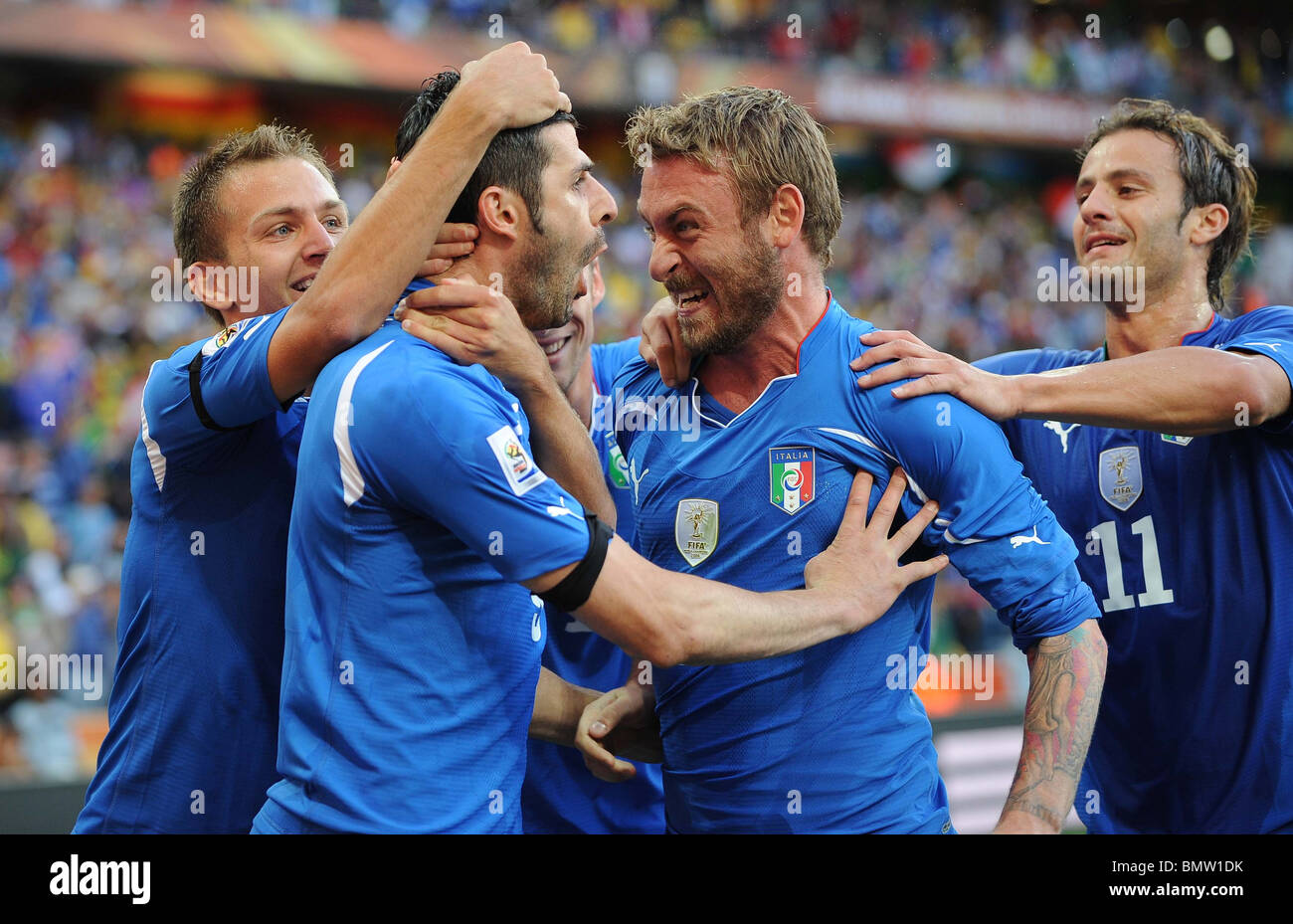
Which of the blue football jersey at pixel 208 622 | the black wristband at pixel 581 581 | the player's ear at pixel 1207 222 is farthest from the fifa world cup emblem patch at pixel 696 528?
the player's ear at pixel 1207 222

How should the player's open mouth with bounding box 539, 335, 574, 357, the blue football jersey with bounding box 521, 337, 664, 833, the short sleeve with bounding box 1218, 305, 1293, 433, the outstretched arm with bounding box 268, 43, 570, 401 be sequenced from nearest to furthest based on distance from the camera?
the outstretched arm with bounding box 268, 43, 570, 401 < the short sleeve with bounding box 1218, 305, 1293, 433 < the blue football jersey with bounding box 521, 337, 664, 833 < the player's open mouth with bounding box 539, 335, 574, 357

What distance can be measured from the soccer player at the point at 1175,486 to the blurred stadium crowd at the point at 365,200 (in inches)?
218

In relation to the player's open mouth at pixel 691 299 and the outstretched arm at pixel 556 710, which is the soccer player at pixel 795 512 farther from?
the outstretched arm at pixel 556 710

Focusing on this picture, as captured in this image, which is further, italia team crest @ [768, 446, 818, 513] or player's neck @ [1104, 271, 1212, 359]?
player's neck @ [1104, 271, 1212, 359]

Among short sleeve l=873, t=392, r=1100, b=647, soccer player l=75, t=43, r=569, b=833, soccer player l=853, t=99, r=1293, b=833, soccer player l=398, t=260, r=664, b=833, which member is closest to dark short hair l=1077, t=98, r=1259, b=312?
soccer player l=853, t=99, r=1293, b=833

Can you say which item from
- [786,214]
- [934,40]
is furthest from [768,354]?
[934,40]

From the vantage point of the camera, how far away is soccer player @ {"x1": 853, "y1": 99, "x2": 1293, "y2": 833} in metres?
3.04

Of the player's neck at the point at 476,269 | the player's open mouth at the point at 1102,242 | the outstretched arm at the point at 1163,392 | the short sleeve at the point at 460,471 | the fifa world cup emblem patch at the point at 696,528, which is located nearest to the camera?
the short sleeve at the point at 460,471

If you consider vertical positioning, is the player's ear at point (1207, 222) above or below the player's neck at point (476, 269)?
above

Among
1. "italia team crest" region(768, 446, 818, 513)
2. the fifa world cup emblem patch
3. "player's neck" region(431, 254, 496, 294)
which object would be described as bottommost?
the fifa world cup emblem patch

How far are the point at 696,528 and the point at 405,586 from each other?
2.61 feet

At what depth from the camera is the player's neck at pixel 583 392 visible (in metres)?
3.63

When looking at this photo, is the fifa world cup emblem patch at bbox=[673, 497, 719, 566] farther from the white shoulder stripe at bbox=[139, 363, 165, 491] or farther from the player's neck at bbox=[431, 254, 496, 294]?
the white shoulder stripe at bbox=[139, 363, 165, 491]
